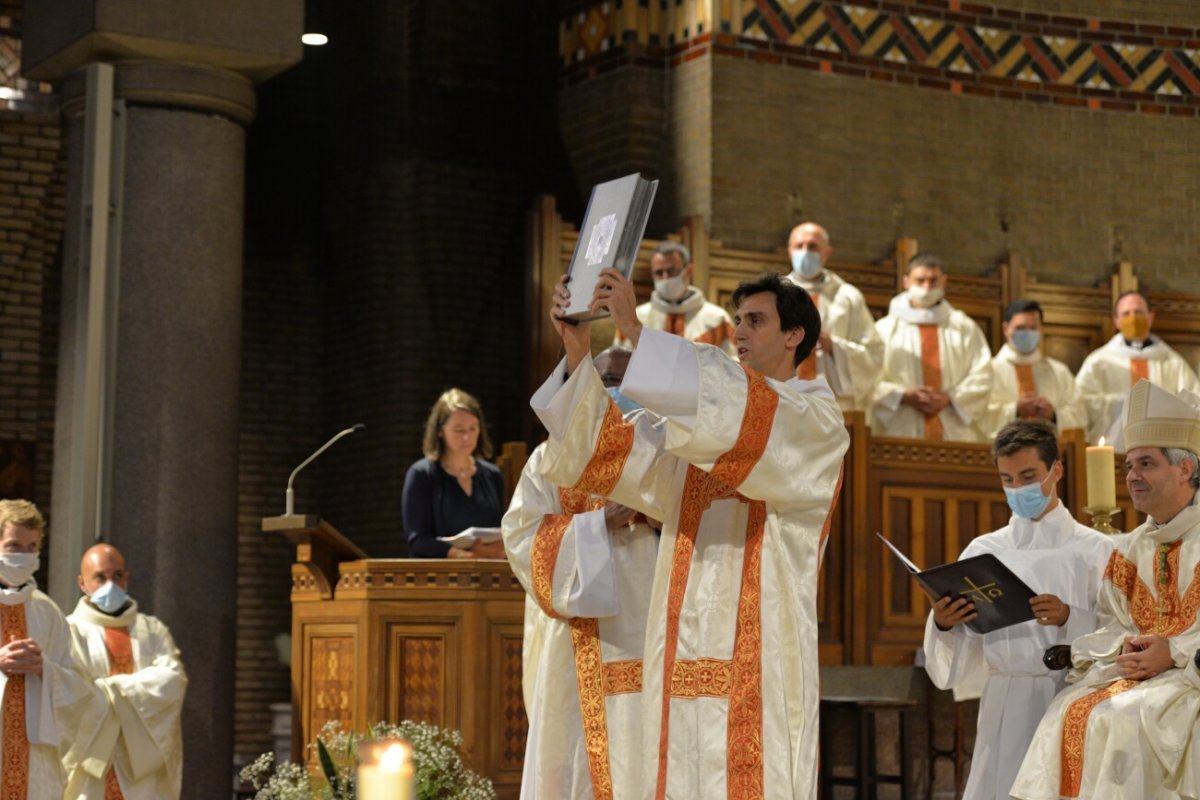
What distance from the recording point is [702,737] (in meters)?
4.55

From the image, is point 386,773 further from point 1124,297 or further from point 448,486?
point 1124,297

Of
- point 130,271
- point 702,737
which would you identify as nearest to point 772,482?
point 702,737

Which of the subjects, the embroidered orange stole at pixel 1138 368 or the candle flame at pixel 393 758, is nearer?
the candle flame at pixel 393 758

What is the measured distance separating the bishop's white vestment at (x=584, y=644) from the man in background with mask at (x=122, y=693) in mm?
3057

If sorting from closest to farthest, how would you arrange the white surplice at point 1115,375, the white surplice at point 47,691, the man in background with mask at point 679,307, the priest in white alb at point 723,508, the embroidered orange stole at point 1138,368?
the priest in white alb at point 723,508 → the white surplice at point 47,691 → the man in background with mask at point 679,307 → the white surplice at point 1115,375 → the embroidered orange stole at point 1138,368

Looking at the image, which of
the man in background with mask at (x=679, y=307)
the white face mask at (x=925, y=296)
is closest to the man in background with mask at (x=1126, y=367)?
the white face mask at (x=925, y=296)

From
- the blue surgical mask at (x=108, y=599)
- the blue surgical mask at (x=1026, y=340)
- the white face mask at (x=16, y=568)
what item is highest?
the blue surgical mask at (x=1026, y=340)

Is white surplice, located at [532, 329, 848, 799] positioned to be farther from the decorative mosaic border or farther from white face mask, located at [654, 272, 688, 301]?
the decorative mosaic border

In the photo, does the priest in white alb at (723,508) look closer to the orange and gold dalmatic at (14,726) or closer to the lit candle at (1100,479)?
the lit candle at (1100,479)

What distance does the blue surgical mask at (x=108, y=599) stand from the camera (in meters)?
8.11

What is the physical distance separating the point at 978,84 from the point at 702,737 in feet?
31.6

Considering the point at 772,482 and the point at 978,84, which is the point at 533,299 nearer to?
the point at 978,84

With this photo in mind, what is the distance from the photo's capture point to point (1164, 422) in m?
5.91

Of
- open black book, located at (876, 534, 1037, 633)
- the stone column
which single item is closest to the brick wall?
the stone column
